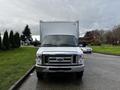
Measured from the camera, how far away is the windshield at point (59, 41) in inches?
508

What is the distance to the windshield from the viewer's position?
1289 centimetres

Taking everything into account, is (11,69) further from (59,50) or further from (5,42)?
(5,42)

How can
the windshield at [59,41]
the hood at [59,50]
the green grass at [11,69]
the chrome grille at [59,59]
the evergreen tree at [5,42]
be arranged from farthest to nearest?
the evergreen tree at [5,42]
the windshield at [59,41]
the hood at [59,50]
the chrome grille at [59,59]
the green grass at [11,69]

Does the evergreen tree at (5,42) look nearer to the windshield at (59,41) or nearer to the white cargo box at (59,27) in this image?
the white cargo box at (59,27)

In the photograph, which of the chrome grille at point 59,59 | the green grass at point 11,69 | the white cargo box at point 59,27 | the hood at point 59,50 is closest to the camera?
the green grass at point 11,69

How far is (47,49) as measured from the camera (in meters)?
11.9

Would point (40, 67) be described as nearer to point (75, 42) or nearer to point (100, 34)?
point (75, 42)

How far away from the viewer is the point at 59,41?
43.2 ft

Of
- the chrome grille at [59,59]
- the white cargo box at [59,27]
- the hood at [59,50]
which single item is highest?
the white cargo box at [59,27]

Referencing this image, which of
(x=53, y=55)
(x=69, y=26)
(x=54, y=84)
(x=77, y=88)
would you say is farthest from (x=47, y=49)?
(x=69, y=26)

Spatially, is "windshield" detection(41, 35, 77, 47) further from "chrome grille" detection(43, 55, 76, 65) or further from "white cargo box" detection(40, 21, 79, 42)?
"white cargo box" detection(40, 21, 79, 42)

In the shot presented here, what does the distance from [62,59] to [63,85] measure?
1128 mm

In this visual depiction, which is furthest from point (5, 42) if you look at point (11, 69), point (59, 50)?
point (59, 50)

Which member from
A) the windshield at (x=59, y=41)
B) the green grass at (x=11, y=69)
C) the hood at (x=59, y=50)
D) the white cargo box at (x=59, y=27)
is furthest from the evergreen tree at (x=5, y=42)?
the hood at (x=59, y=50)
